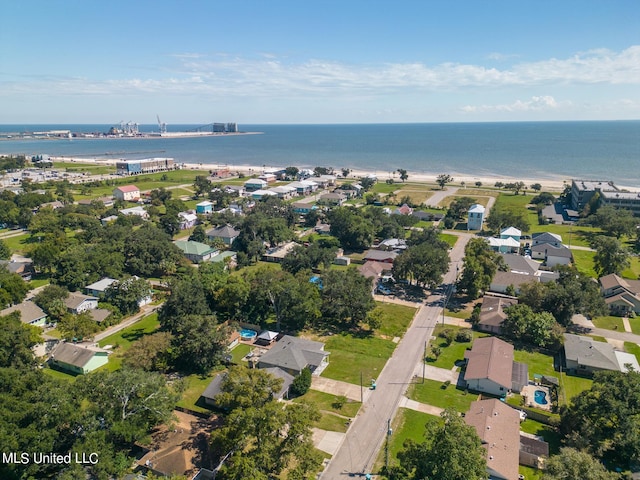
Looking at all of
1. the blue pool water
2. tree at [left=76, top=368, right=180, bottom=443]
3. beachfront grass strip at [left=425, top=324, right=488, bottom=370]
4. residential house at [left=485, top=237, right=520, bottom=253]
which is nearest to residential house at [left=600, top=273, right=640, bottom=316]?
residential house at [left=485, top=237, right=520, bottom=253]

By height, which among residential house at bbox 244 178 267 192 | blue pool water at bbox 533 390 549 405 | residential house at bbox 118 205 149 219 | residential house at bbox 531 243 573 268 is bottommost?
blue pool water at bbox 533 390 549 405

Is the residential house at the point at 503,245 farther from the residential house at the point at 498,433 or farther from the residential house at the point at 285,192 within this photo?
the residential house at the point at 285,192

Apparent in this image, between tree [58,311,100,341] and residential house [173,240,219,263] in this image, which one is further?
residential house [173,240,219,263]

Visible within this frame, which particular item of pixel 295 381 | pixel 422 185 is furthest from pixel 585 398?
pixel 422 185

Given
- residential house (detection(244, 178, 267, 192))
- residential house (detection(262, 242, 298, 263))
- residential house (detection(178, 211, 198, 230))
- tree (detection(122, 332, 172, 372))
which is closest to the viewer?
tree (detection(122, 332, 172, 372))

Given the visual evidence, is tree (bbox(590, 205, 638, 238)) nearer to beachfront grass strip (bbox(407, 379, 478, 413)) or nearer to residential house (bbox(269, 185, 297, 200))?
beachfront grass strip (bbox(407, 379, 478, 413))

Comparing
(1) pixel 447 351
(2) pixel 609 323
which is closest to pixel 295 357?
(1) pixel 447 351

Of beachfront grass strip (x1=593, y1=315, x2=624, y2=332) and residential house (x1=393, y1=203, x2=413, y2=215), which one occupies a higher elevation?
residential house (x1=393, y1=203, x2=413, y2=215)
